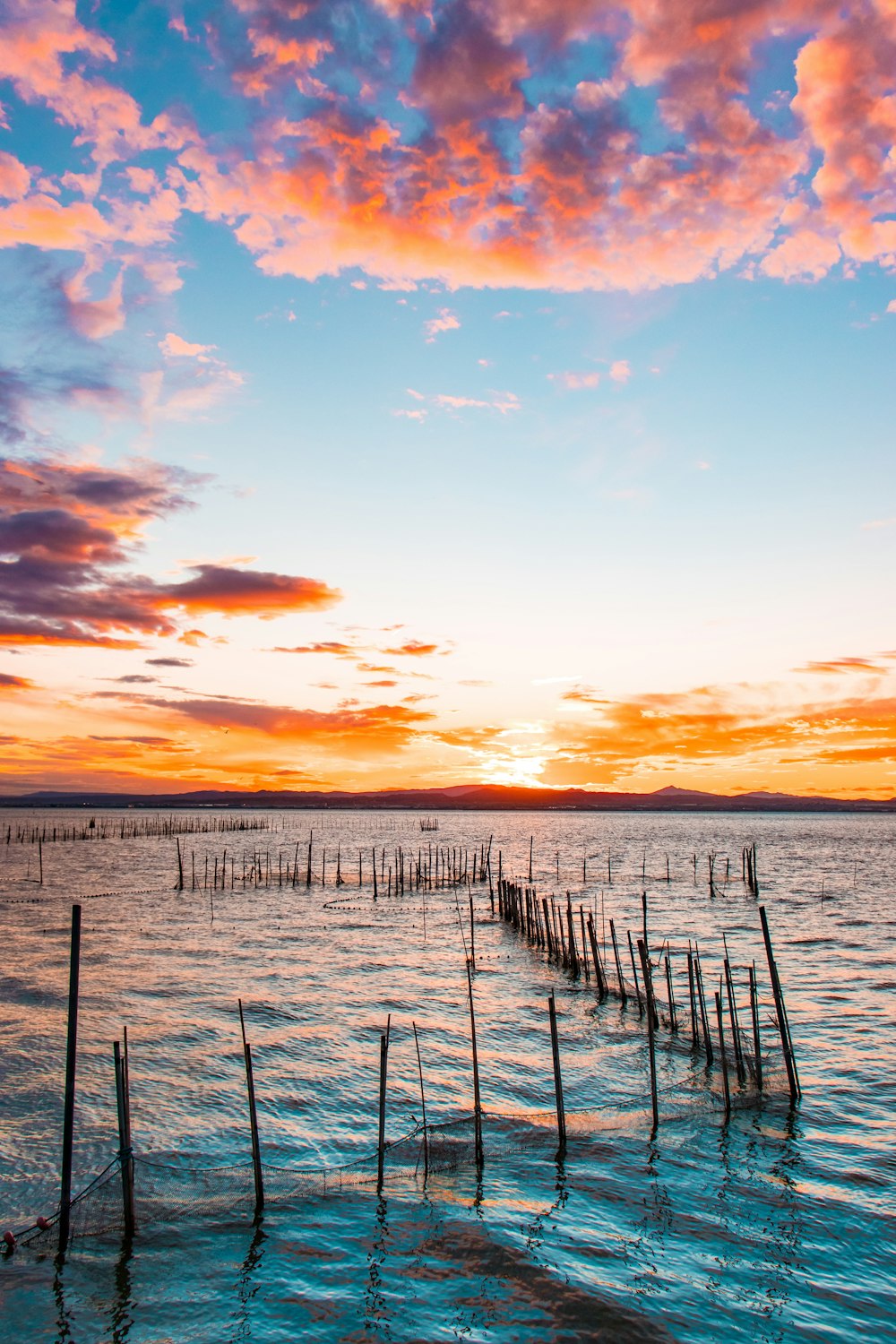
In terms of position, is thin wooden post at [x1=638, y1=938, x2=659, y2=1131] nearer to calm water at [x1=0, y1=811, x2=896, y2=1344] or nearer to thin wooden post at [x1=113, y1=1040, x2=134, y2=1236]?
calm water at [x1=0, y1=811, x2=896, y2=1344]

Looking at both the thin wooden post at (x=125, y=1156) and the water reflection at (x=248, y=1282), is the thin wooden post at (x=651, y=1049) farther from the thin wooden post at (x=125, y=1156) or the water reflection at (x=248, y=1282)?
the thin wooden post at (x=125, y=1156)

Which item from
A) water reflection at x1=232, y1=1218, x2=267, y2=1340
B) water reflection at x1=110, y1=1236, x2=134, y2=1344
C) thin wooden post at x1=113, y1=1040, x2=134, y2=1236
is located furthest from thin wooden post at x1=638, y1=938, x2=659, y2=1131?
water reflection at x1=110, y1=1236, x2=134, y2=1344

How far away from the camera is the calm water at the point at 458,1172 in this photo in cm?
1009

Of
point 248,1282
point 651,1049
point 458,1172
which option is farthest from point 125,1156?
point 651,1049

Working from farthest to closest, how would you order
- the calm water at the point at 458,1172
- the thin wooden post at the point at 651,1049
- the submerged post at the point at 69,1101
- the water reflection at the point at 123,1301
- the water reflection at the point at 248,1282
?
the thin wooden post at the point at 651,1049
the submerged post at the point at 69,1101
the calm water at the point at 458,1172
the water reflection at the point at 248,1282
the water reflection at the point at 123,1301

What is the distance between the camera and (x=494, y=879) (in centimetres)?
6488

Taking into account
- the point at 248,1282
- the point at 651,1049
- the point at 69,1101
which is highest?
the point at 69,1101

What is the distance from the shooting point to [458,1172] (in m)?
13.5

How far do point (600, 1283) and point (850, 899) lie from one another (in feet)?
159

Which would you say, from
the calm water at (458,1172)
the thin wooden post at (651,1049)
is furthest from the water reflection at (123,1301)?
the thin wooden post at (651,1049)

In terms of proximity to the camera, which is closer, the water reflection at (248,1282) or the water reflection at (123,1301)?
the water reflection at (123,1301)

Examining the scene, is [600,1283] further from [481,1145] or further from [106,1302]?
[106,1302]

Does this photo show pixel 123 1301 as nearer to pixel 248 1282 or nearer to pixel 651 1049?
pixel 248 1282

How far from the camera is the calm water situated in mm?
10086
